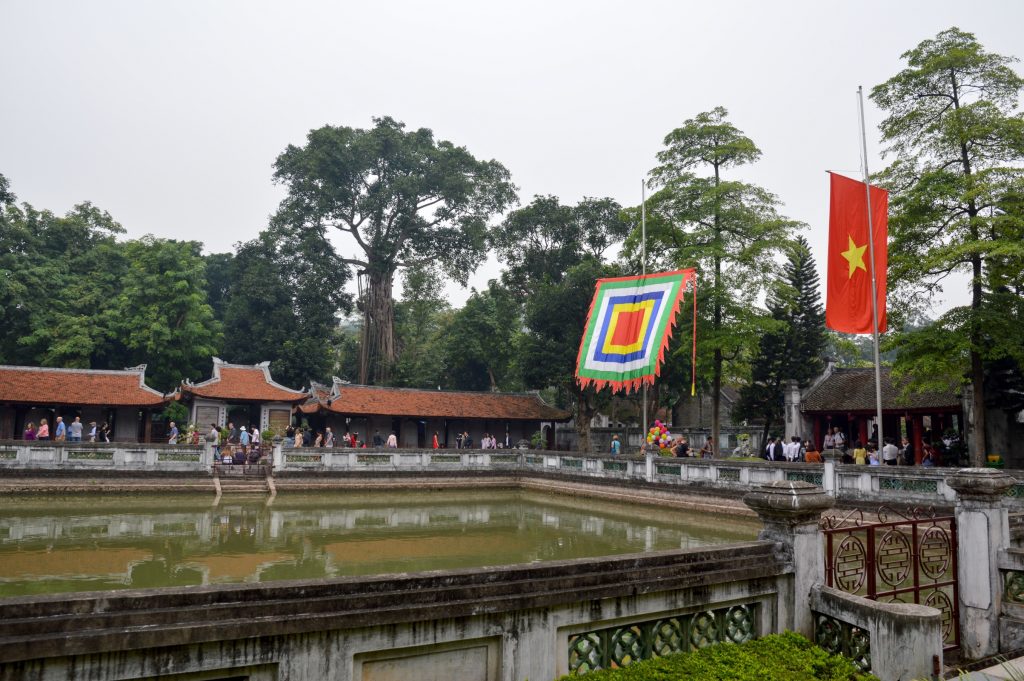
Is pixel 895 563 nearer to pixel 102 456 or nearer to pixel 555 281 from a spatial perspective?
pixel 102 456

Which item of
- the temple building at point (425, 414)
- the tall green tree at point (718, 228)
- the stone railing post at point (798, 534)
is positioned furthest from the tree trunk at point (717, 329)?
the stone railing post at point (798, 534)

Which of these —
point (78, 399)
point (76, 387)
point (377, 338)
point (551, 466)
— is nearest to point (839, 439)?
point (551, 466)

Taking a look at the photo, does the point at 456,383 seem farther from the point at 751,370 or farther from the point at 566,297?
the point at 751,370

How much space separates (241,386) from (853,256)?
89.4 ft

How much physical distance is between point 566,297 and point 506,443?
877 cm

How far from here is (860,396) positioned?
27.3 metres

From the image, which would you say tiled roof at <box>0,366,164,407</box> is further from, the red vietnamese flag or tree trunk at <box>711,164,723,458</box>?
the red vietnamese flag

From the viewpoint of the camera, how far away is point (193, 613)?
309cm

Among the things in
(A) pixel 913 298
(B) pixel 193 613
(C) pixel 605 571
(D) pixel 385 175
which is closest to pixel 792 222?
(A) pixel 913 298

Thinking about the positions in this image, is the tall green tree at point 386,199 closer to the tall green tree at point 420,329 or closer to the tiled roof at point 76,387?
the tall green tree at point 420,329

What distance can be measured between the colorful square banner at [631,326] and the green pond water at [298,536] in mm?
4515

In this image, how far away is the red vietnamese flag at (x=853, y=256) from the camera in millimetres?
15844

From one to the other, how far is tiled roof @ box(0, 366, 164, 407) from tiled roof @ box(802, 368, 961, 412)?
1139 inches

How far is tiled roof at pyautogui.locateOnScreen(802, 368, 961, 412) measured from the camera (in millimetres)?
24625
